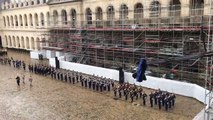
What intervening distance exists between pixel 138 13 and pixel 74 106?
11894 mm

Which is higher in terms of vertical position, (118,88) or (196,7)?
(196,7)

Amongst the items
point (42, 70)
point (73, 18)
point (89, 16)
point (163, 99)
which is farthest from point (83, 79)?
point (73, 18)

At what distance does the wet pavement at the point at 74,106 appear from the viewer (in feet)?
49.6

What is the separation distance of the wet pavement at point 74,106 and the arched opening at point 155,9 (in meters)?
7.23

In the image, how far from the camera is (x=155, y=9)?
22375 millimetres

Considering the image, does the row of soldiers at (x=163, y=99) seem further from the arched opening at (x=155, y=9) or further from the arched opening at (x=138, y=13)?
the arched opening at (x=138, y=13)

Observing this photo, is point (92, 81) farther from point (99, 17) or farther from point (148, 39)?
point (99, 17)

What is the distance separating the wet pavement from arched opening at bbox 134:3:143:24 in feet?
24.4

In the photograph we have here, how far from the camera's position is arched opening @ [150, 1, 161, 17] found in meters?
22.0

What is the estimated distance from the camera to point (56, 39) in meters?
33.8

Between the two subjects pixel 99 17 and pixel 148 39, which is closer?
pixel 148 39

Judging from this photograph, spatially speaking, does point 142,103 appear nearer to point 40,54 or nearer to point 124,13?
point 124,13

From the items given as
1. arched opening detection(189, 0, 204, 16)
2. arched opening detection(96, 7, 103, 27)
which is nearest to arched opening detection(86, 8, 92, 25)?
arched opening detection(96, 7, 103, 27)

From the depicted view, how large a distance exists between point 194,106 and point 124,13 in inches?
503
